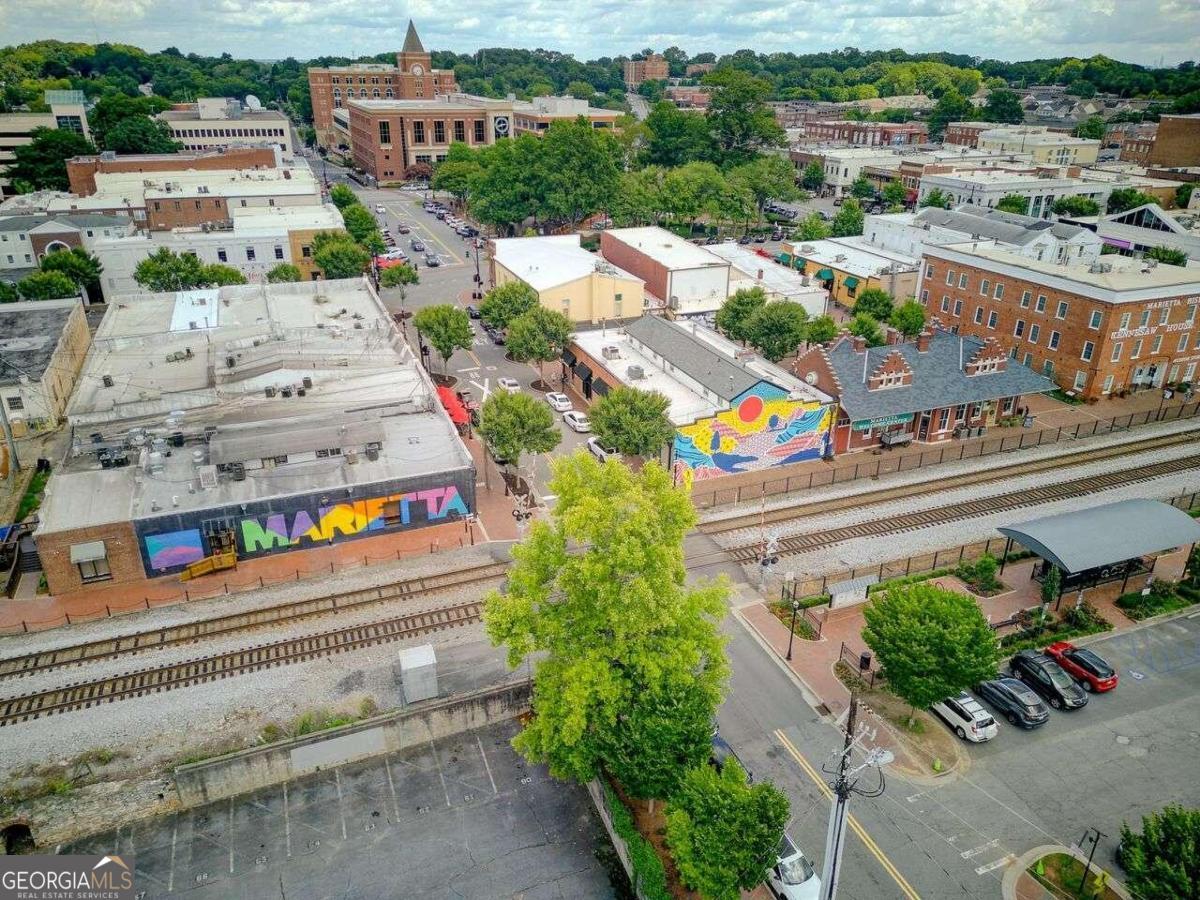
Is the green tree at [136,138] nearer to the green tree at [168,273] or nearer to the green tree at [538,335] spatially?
the green tree at [168,273]

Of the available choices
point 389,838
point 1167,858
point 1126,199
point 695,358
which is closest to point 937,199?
point 1126,199

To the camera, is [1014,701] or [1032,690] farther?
[1032,690]

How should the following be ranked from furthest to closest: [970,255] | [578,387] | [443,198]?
[443,198], [970,255], [578,387]

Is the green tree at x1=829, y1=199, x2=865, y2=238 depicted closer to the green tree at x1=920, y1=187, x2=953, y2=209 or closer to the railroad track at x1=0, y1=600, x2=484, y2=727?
the green tree at x1=920, y1=187, x2=953, y2=209

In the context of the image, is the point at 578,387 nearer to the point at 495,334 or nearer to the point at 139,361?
the point at 495,334

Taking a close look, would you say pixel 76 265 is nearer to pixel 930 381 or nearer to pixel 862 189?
pixel 930 381

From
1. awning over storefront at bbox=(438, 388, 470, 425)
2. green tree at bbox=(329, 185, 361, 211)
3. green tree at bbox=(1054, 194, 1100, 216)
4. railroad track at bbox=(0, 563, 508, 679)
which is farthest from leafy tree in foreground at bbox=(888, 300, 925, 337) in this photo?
green tree at bbox=(329, 185, 361, 211)

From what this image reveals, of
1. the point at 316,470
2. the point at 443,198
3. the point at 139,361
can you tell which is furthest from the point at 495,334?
the point at 443,198
